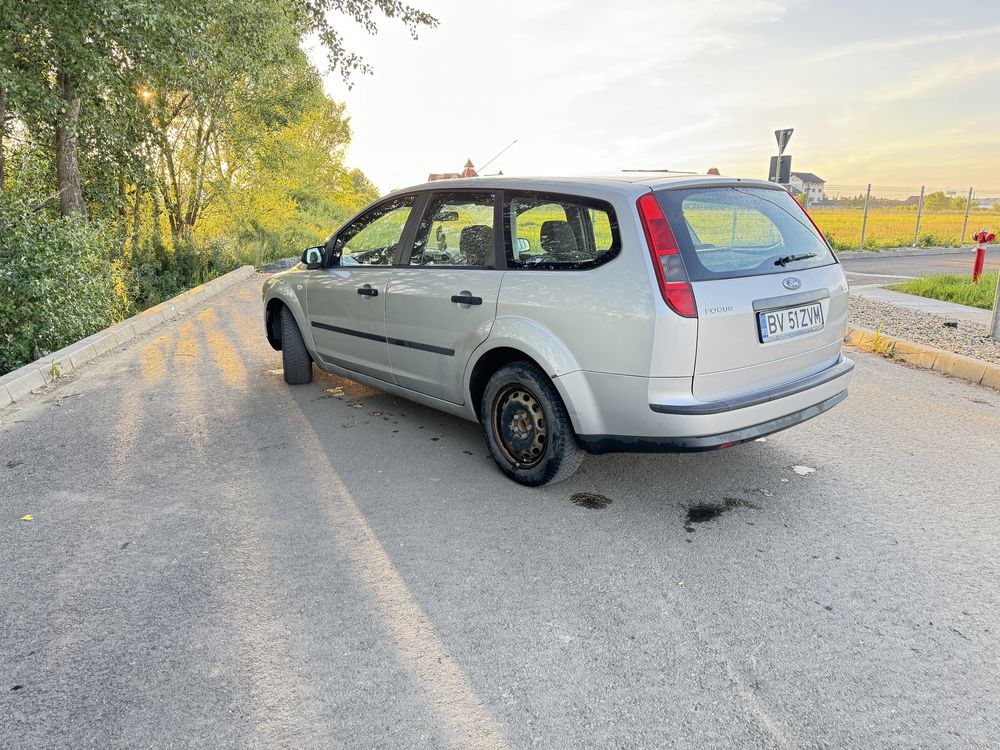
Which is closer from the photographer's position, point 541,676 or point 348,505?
point 541,676

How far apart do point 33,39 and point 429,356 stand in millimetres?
8595

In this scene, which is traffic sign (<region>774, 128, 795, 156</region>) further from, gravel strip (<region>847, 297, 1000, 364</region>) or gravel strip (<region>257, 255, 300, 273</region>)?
gravel strip (<region>257, 255, 300, 273</region>)

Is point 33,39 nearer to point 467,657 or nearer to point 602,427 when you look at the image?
point 602,427

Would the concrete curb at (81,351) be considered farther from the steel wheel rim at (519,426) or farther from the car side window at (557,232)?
the car side window at (557,232)

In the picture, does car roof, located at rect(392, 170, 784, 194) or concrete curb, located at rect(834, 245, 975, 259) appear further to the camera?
concrete curb, located at rect(834, 245, 975, 259)

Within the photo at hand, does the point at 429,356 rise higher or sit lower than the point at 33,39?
lower

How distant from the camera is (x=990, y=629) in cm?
250

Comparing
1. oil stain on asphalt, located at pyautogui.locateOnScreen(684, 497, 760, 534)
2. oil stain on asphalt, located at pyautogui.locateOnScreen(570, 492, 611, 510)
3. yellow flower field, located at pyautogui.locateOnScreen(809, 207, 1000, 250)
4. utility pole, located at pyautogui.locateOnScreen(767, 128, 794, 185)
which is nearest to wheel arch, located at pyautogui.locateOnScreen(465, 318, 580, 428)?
oil stain on asphalt, located at pyautogui.locateOnScreen(570, 492, 611, 510)

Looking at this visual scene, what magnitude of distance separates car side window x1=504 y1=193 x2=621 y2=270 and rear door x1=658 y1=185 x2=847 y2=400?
319 millimetres

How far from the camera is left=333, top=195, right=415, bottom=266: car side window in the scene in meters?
4.64

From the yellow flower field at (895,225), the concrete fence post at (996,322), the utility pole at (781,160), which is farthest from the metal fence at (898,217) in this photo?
the concrete fence post at (996,322)

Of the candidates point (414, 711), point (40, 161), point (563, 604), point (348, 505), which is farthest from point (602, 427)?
point (40, 161)

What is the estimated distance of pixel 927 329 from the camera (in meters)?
7.68

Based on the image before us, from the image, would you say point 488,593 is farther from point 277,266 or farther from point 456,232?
point 277,266
